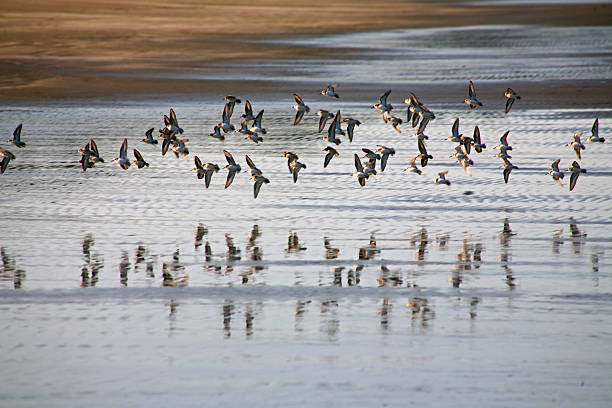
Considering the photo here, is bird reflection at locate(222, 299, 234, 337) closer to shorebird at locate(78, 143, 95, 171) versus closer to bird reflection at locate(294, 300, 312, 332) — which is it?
bird reflection at locate(294, 300, 312, 332)

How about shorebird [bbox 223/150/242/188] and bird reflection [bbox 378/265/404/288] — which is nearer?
bird reflection [bbox 378/265/404/288]

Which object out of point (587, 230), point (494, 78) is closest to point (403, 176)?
point (587, 230)

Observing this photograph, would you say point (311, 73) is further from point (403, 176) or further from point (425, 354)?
point (425, 354)

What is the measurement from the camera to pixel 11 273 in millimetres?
15445

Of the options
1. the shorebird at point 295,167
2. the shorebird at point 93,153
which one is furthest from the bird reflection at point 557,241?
the shorebird at point 93,153

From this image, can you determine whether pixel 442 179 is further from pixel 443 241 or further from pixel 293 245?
pixel 293 245

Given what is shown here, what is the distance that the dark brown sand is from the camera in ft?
128

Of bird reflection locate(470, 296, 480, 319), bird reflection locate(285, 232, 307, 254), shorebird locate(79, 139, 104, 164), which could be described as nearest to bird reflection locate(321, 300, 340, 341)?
bird reflection locate(470, 296, 480, 319)

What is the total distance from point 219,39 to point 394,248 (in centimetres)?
4114

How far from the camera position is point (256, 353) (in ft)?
39.7

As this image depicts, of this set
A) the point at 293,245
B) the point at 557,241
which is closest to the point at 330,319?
the point at 293,245

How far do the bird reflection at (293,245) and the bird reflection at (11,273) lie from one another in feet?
14.6

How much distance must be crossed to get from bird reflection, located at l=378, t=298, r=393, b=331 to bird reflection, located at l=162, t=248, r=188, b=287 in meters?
3.13

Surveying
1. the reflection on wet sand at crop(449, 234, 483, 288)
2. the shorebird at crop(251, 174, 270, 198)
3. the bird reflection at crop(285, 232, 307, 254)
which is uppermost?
the shorebird at crop(251, 174, 270, 198)
